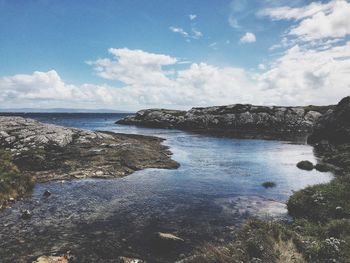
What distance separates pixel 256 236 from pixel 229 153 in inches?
1887

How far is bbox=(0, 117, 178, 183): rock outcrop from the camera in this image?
41472 mm

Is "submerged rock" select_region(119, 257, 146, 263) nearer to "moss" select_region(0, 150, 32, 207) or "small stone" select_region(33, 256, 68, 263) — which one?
"small stone" select_region(33, 256, 68, 263)

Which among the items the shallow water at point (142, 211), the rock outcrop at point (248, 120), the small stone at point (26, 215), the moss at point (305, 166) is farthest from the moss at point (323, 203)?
the rock outcrop at point (248, 120)

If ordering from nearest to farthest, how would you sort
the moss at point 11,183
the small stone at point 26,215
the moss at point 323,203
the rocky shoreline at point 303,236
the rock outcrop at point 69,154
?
the rocky shoreline at point 303,236 < the moss at point 323,203 < the small stone at point 26,215 < the moss at point 11,183 < the rock outcrop at point 69,154

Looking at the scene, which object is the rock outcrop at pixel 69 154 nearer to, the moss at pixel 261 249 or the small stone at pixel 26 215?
the small stone at pixel 26 215

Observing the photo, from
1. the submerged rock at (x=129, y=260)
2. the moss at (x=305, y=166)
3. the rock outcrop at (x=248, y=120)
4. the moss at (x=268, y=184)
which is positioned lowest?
the submerged rock at (x=129, y=260)

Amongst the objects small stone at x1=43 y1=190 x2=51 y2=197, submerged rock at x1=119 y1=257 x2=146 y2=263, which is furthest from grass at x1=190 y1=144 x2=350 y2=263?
small stone at x1=43 y1=190 x2=51 y2=197

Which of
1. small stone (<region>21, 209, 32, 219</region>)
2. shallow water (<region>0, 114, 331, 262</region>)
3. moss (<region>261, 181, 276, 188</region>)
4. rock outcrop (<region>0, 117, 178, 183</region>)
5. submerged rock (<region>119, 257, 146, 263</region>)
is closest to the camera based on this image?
submerged rock (<region>119, 257, 146, 263</region>)

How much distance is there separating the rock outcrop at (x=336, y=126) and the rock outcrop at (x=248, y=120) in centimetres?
3098

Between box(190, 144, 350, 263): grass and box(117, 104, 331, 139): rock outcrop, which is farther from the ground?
box(117, 104, 331, 139): rock outcrop

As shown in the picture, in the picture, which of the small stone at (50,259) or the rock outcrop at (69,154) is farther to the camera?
the rock outcrop at (69,154)

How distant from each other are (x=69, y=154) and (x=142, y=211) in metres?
29.3

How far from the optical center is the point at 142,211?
26312mm

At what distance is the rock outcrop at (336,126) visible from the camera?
73000mm
